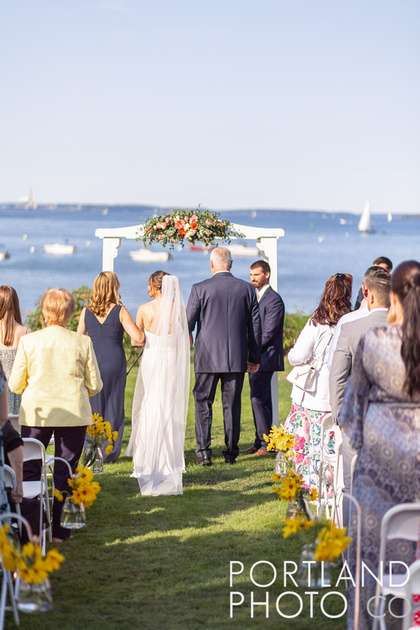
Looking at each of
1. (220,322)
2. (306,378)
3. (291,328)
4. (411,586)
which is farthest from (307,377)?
(291,328)

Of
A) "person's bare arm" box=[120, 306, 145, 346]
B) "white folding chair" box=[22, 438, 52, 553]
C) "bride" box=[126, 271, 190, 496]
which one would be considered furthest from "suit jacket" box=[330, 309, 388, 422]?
"person's bare arm" box=[120, 306, 145, 346]

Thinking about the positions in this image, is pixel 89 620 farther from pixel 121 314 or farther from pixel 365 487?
pixel 121 314

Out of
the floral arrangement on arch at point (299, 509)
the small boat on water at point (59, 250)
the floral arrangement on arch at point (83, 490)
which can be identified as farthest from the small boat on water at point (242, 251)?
the floral arrangement on arch at point (83, 490)

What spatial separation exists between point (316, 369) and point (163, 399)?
4.86ft

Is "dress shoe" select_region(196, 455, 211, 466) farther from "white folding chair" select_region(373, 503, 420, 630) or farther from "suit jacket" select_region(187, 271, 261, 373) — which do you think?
"white folding chair" select_region(373, 503, 420, 630)

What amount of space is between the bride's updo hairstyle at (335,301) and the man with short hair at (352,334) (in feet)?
3.44

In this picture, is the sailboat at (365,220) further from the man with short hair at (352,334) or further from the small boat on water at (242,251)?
the man with short hair at (352,334)

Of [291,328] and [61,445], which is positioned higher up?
[61,445]

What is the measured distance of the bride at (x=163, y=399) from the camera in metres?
7.04

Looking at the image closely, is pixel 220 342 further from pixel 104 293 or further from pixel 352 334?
pixel 352 334

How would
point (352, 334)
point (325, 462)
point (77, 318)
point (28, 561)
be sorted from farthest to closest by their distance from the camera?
point (77, 318)
point (325, 462)
point (352, 334)
point (28, 561)

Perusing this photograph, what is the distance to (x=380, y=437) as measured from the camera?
3.49 metres

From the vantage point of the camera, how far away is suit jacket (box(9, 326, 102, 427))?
209 inches

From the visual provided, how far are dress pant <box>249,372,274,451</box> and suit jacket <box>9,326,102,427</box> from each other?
3.37 metres
